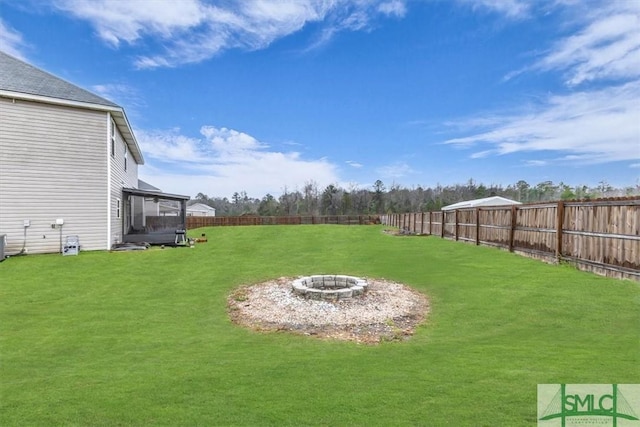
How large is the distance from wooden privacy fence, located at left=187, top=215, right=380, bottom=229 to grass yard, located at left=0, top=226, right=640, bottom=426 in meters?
29.6

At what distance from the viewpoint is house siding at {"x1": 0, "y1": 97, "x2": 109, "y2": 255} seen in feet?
37.8

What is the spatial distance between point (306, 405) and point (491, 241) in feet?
Answer: 39.9

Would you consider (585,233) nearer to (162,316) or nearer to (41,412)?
(162,316)

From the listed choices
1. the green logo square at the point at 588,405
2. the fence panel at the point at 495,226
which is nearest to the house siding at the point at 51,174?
the green logo square at the point at 588,405

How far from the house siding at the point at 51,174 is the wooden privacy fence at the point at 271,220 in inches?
941

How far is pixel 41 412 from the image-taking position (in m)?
2.89

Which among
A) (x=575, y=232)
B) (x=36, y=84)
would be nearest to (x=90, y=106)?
(x=36, y=84)

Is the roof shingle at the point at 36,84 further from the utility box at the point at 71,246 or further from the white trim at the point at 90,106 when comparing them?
the utility box at the point at 71,246

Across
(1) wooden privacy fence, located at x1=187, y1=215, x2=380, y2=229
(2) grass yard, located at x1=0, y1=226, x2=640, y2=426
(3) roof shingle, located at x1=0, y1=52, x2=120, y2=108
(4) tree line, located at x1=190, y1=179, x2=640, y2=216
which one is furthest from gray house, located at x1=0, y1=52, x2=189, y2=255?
(4) tree line, located at x1=190, y1=179, x2=640, y2=216

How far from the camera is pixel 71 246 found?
12.1 m

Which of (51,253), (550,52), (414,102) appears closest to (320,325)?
(51,253)

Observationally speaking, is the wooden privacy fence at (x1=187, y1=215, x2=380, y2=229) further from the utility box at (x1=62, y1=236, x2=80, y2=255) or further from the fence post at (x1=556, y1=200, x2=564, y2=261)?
the fence post at (x1=556, y1=200, x2=564, y2=261)

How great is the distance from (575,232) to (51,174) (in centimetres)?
1590

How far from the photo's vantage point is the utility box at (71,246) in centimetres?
1201
